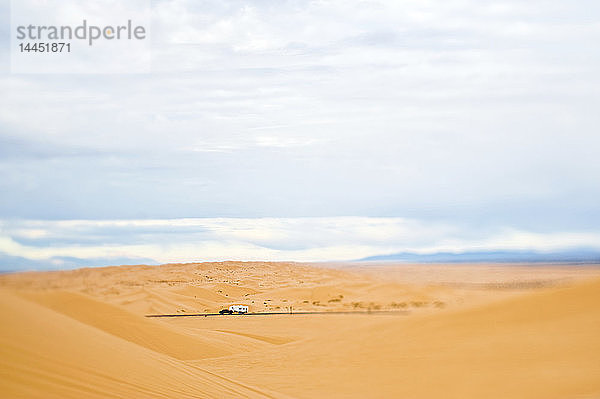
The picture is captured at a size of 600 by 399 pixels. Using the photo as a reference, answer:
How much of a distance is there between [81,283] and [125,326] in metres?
11.0

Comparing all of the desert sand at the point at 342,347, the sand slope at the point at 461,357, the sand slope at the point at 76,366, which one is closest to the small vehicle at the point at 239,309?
the desert sand at the point at 342,347

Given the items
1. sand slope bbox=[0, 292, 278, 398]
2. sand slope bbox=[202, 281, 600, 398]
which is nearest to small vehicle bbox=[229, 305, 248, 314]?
sand slope bbox=[202, 281, 600, 398]

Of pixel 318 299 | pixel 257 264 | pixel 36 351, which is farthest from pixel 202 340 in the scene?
pixel 257 264

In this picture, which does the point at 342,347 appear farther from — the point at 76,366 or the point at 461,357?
the point at 76,366

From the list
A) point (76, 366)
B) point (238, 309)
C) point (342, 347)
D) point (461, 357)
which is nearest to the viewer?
point (76, 366)

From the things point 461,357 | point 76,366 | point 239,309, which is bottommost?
point 239,309

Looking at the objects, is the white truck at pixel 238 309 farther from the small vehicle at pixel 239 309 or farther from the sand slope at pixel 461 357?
the sand slope at pixel 461 357

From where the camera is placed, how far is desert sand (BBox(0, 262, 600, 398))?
9664 millimetres

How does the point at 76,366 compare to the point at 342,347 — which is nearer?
the point at 76,366

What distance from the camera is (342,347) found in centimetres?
1978

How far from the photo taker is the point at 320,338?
2175 centimetres

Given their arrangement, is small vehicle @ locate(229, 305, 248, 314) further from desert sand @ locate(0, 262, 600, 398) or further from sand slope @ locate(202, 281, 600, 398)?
sand slope @ locate(202, 281, 600, 398)

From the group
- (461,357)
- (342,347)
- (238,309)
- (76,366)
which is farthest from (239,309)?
(76,366)

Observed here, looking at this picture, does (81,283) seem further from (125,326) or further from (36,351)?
(125,326)
